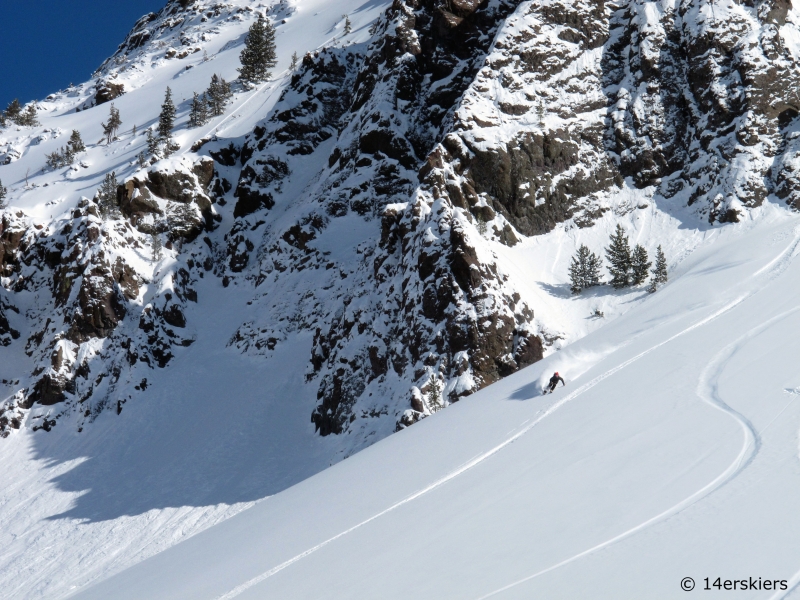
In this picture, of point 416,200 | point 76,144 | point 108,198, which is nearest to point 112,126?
point 76,144

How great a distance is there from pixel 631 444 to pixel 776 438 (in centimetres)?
266

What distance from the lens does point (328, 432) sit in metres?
38.3

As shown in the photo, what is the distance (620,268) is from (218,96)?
67.7 m

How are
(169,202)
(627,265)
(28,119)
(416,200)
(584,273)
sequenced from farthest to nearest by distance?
(28,119) → (169,202) → (416,200) → (584,273) → (627,265)

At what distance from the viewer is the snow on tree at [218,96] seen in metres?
85.2

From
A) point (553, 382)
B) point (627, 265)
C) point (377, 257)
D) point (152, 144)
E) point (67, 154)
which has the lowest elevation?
point (627, 265)

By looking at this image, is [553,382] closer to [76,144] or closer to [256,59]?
[76,144]

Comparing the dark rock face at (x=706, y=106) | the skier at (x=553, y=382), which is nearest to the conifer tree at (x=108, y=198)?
the dark rock face at (x=706, y=106)

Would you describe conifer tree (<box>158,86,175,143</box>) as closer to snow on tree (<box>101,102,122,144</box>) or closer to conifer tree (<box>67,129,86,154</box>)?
conifer tree (<box>67,129,86,154</box>)

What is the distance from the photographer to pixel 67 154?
85.0 m

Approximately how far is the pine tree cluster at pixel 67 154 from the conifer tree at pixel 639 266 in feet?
246

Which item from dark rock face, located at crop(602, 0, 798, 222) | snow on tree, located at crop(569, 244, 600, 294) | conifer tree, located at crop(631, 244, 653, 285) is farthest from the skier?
dark rock face, located at crop(602, 0, 798, 222)

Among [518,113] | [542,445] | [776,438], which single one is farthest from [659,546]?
[518,113]

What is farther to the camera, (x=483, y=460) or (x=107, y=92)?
(x=107, y=92)
